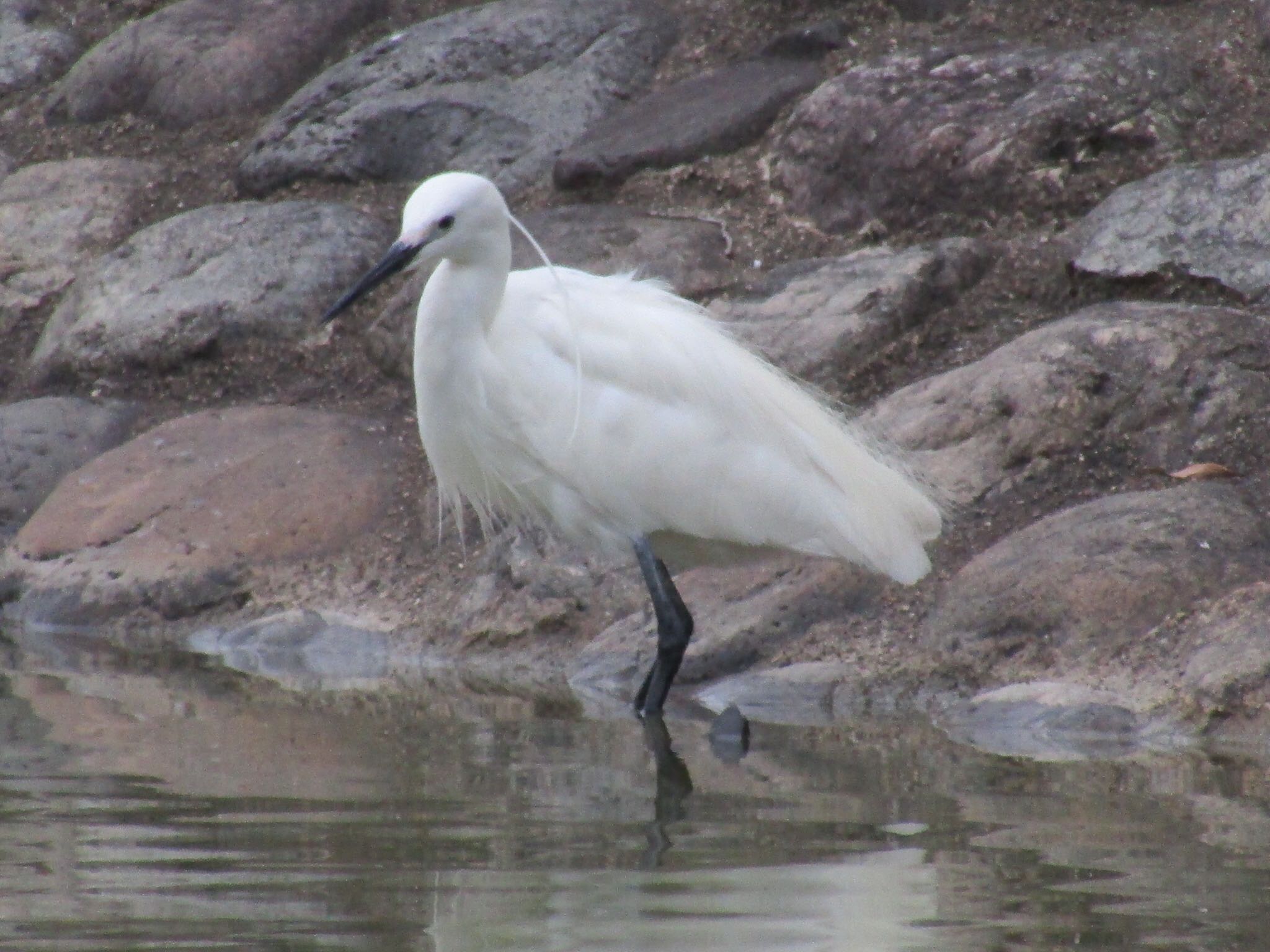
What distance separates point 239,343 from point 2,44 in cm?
434

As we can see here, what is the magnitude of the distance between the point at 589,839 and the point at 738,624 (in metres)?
2.63

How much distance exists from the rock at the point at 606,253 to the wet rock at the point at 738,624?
1979 millimetres

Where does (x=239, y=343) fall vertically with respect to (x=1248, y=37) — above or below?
below

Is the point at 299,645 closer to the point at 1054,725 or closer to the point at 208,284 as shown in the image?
the point at 208,284

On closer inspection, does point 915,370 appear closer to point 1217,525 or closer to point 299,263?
point 1217,525

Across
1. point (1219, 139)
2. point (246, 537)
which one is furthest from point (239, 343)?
point (1219, 139)

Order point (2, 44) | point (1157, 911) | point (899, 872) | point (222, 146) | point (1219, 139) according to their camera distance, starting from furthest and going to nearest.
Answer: point (2, 44) → point (222, 146) → point (1219, 139) → point (899, 872) → point (1157, 911)

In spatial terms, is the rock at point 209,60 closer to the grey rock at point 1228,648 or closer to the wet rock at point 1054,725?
the wet rock at point 1054,725

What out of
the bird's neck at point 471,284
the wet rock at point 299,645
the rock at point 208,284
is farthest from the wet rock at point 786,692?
the rock at point 208,284

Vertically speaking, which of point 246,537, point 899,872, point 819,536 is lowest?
point 246,537

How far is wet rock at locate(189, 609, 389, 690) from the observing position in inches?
240

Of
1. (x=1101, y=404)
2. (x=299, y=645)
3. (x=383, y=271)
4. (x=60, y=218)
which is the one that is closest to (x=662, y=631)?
(x=383, y=271)

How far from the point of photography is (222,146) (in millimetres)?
9922

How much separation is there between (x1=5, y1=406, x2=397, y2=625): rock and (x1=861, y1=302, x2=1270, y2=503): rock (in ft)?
7.42
